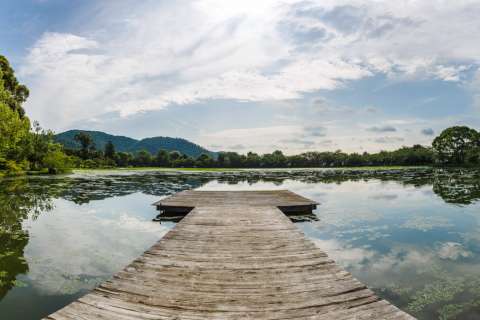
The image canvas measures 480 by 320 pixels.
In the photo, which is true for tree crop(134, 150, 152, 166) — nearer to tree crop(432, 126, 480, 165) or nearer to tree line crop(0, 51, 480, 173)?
tree line crop(0, 51, 480, 173)

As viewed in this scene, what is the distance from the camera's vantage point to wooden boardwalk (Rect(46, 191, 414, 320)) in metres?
3.59

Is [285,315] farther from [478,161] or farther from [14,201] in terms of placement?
[478,161]

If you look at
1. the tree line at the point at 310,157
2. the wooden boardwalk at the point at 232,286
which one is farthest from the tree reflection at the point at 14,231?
the tree line at the point at 310,157

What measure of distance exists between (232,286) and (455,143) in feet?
287

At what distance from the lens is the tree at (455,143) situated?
69.5m

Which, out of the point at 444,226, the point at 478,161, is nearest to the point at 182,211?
the point at 444,226

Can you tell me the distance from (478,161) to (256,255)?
266ft

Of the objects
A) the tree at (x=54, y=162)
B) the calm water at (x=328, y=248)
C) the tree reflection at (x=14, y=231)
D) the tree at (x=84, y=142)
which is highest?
the tree at (x=84, y=142)

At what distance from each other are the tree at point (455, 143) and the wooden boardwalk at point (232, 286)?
83432 mm

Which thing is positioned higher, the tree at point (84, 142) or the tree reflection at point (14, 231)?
the tree at point (84, 142)

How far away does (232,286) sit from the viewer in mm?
4359

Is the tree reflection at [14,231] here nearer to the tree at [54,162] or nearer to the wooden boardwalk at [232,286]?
the wooden boardwalk at [232,286]

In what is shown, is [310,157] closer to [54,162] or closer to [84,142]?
[84,142]

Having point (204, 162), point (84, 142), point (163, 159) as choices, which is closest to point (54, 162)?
point (84, 142)
